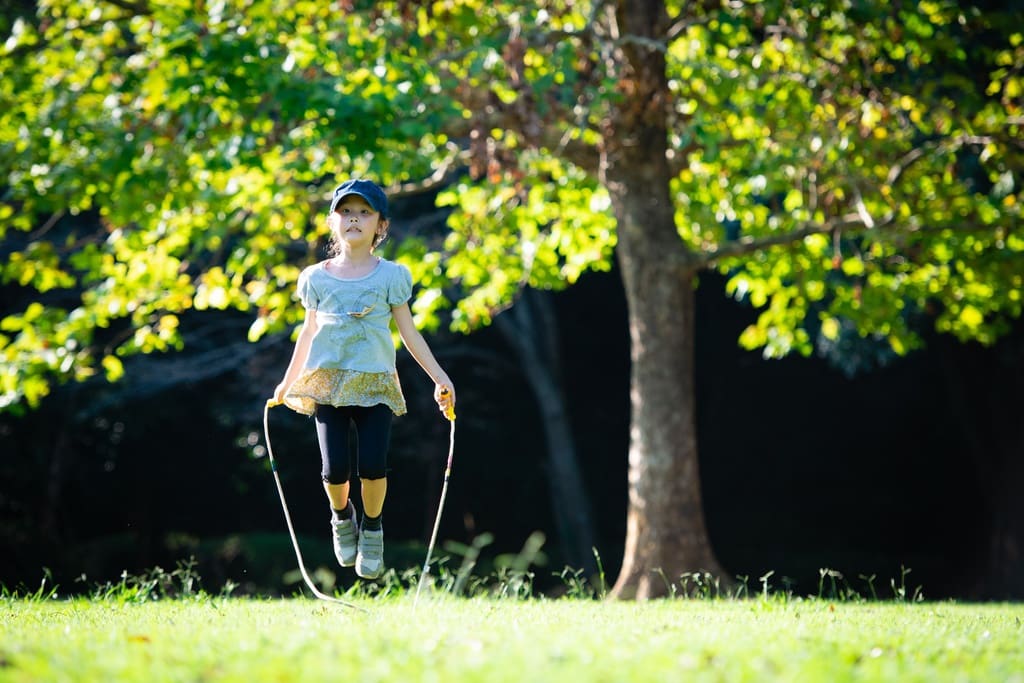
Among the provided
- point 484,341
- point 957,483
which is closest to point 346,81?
point 484,341

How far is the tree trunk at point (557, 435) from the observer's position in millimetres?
16688

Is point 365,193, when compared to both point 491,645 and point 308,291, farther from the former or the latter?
point 491,645

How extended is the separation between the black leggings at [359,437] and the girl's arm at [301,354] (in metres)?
0.19

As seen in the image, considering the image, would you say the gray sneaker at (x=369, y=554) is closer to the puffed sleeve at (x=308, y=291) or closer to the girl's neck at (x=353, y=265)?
the puffed sleeve at (x=308, y=291)

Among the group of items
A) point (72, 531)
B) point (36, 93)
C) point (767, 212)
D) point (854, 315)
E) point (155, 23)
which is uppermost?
point (155, 23)

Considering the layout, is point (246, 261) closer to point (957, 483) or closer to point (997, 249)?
point (997, 249)

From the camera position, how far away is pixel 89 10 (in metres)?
10.5

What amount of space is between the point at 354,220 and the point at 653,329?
425 cm

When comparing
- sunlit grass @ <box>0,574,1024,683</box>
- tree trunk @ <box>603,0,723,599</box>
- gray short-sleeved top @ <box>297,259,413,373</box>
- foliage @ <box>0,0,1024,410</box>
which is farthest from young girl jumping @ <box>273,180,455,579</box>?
tree trunk @ <box>603,0,723,599</box>

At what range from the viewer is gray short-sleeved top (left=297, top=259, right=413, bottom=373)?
5574 mm

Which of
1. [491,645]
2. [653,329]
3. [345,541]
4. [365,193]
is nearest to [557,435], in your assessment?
[653,329]

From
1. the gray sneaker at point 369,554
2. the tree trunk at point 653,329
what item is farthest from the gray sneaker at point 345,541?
the tree trunk at point 653,329

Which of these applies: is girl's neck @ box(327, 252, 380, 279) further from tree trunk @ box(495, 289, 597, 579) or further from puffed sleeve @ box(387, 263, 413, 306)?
tree trunk @ box(495, 289, 597, 579)

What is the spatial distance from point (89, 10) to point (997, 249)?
7.91 metres
